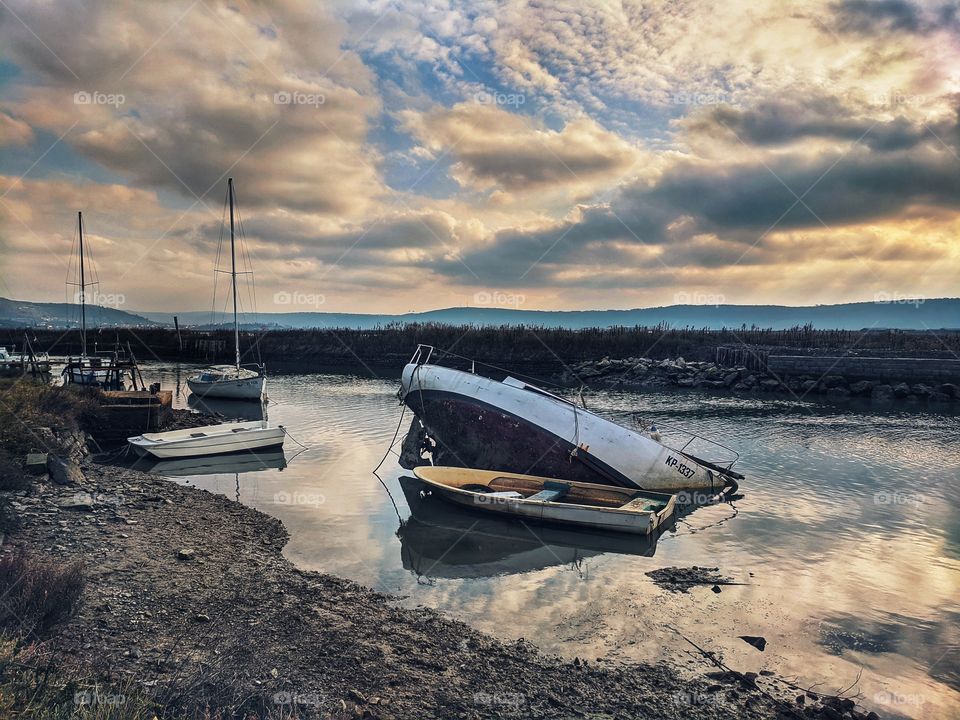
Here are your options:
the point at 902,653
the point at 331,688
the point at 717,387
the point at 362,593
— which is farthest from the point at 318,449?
the point at 717,387

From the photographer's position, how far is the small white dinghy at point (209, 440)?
62.2 ft

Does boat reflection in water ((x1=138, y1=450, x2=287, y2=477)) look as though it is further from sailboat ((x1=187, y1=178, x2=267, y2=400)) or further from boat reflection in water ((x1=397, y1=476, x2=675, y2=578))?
sailboat ((x1=187, y1=178, x2=267, y2=400))

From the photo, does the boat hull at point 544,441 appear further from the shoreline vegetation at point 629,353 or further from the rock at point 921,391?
the rock at point 921,391

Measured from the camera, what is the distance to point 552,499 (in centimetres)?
1420

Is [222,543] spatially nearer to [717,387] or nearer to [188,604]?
[188,604]

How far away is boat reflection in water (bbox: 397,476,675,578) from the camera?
11234 millimetres

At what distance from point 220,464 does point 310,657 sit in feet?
46.0

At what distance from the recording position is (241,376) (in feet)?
111

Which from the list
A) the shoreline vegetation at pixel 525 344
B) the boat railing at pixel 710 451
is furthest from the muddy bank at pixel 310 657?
the shoreline vegetation at pixel 525 344

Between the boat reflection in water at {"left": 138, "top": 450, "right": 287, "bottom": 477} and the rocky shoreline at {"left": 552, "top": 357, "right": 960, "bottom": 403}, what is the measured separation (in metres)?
26.1

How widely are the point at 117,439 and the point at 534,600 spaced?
1873 centimetres

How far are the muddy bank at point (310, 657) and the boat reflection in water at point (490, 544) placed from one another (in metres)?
2.09

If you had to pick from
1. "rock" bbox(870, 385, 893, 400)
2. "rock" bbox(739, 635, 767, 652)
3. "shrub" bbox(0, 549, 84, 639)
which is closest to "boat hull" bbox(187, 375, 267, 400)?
"shrub" bbox(0, 549, 84, 639)

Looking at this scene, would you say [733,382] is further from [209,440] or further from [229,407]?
[209,440]
